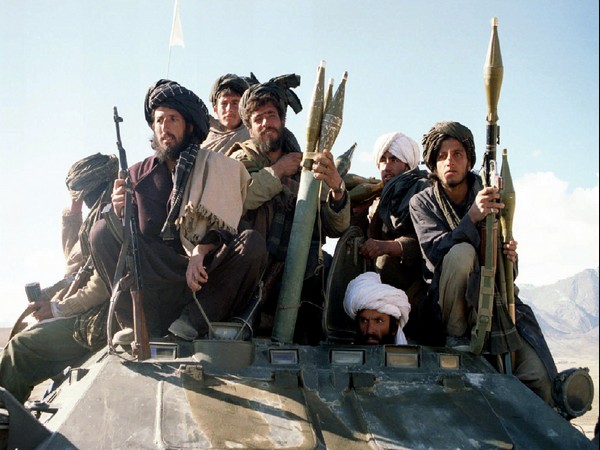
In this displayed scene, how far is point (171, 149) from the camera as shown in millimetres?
5203

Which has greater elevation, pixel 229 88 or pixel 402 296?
pixel 229 88

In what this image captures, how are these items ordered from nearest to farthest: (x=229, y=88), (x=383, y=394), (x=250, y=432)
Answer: (x=250, y=432)
(x=383, y=394)
(x=229, y=88)

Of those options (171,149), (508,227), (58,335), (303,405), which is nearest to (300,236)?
(171,149)

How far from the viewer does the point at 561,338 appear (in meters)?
83.7

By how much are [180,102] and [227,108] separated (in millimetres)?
2100

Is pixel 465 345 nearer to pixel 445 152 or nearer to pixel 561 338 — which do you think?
pixel 445 152

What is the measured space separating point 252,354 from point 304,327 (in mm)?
1412

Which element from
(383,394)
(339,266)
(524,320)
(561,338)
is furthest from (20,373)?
(561,338)

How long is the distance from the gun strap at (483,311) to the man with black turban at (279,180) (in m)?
1.16

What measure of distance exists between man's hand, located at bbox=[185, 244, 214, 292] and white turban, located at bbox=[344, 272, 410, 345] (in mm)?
1112

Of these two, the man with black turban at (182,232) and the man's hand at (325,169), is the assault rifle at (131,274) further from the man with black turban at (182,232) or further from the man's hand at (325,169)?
the man's hand at (325,169)

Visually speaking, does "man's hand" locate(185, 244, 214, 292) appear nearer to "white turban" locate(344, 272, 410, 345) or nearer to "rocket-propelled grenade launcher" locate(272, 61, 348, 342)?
"rocket-propelled grenade launcher" locate(272, 61, 348, 342)

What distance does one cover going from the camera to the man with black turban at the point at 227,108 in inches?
278

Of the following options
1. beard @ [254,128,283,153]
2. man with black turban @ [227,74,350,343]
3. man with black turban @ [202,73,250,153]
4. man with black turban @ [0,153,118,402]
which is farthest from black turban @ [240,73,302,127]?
man with black turban @ [0,153,118,402]
